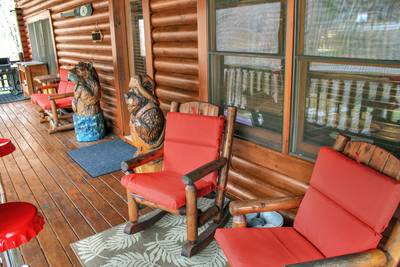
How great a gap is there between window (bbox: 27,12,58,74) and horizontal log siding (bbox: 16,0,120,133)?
318 millimetres

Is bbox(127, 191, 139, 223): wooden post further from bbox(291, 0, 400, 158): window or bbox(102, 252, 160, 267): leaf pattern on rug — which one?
bbox(291, 0, 400, 158): window

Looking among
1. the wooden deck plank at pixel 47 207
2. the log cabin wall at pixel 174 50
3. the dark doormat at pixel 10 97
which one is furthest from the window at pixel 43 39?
the log cabin wall at pixel 174 50

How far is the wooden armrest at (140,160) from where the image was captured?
8.19 feet

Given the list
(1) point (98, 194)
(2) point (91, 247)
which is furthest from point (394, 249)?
(1) point (98, 194)

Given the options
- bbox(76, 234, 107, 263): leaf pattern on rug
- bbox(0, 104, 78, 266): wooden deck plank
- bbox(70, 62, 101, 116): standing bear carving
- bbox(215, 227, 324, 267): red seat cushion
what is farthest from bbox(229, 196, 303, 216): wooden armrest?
bbox(70, 62, 101, 116): standing bear carving

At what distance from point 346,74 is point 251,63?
0.85 m

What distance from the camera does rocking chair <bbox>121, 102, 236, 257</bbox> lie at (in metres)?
2.26

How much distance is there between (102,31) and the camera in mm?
4871

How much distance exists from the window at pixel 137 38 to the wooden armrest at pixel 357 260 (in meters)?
3.40

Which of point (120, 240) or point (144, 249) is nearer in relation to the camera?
point (144, 249)

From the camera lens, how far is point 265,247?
172 cm

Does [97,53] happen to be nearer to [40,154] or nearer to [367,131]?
[40,154]

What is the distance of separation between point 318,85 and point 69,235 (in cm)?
211

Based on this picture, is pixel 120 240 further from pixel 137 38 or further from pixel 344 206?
pixel 137 38
